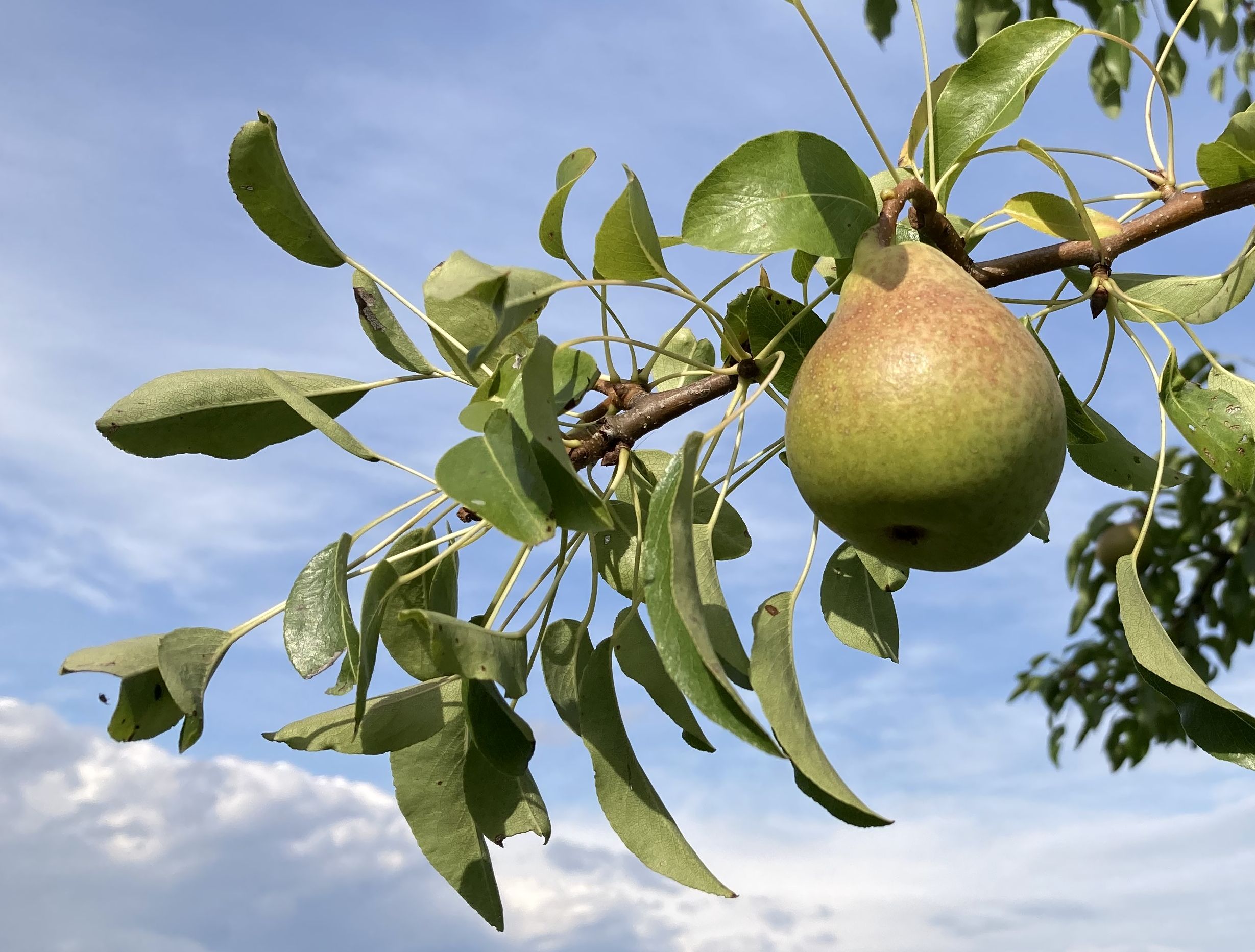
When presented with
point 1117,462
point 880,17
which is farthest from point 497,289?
point 880,17

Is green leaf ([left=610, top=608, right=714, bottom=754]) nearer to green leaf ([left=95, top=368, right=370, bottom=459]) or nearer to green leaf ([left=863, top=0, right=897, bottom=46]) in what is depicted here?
green leaf ([left=95, top=368, right=370, bottom=459])

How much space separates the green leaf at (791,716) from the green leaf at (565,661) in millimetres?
232

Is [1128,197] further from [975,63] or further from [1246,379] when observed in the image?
[975,63]

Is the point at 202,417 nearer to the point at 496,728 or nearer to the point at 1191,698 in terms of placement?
the point at 496,728

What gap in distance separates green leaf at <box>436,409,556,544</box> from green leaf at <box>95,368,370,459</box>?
510mm

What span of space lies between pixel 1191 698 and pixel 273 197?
4.24 ft

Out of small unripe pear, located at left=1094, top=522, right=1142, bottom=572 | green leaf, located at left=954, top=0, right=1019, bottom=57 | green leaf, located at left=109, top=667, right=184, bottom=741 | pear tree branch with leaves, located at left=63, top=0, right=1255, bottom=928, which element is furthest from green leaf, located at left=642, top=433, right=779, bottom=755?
small unripe pear, located at left=1094, top=522, right=1142, bottom=572

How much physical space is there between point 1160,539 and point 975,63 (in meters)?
4.01

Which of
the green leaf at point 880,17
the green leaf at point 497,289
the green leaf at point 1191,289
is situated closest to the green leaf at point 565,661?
the green leaf at point 497,289

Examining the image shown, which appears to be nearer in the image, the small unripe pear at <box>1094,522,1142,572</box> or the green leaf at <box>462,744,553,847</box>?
the green leaf at <box>462,744,553,847</box>

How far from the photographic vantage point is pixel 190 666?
4.67ft

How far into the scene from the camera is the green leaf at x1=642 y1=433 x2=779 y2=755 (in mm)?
992

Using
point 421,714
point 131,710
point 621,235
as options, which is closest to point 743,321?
point 621,235

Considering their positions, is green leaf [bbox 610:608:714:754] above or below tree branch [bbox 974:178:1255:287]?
below
